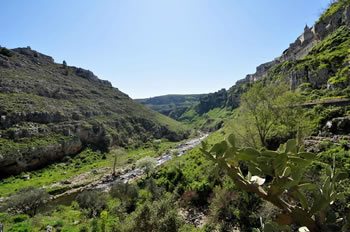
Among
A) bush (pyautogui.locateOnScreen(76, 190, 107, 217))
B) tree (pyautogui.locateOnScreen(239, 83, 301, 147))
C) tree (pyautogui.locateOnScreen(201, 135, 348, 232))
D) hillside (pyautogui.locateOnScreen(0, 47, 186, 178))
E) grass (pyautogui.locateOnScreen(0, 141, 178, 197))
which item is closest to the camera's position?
tree (pyautogui.locateOnScreen(201, 135, 348, 232))

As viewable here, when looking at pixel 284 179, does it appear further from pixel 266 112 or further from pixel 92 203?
pixel 92 203

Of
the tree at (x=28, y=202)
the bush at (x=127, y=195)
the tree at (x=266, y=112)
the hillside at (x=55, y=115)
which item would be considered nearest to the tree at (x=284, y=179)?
the tree at (x=266, y=112)

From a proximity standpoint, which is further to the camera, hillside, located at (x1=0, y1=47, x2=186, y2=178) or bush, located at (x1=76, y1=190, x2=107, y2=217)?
hillside, located at (x1=0, y1=47, x2=186, y2=178)

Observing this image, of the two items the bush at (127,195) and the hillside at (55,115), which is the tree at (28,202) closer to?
the bush at (127,195)

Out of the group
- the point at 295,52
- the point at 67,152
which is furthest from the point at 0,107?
the point at 295,52

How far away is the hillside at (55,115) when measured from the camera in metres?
58.6

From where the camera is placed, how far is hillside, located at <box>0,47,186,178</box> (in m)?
58.6

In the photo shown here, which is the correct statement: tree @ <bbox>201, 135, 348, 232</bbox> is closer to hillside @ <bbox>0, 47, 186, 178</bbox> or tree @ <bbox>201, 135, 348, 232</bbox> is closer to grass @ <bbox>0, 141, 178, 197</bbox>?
grass @ <bbox>0, 141, 178, 197</bbox>

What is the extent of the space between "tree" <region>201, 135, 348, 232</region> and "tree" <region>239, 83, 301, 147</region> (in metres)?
26.4

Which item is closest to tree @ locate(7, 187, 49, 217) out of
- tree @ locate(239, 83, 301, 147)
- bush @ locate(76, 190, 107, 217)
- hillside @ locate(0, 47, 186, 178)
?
bush @ locate(76, 190, 107, 217)

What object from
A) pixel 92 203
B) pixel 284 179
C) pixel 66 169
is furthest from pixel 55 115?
pixel 284 179

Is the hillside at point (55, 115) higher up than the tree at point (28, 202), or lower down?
higher up

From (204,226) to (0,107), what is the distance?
58808mm

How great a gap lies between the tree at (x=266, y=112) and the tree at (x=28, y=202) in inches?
1046
